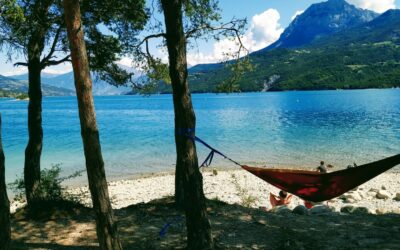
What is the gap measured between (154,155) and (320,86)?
523ft

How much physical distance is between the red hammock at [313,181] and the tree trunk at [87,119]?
2.52 meters

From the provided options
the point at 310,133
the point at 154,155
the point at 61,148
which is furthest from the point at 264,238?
the point at 310,133

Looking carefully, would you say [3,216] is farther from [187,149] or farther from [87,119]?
[187,149]

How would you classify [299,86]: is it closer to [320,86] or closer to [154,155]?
[320,86]

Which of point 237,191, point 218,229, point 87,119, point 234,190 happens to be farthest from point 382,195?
point 87,119

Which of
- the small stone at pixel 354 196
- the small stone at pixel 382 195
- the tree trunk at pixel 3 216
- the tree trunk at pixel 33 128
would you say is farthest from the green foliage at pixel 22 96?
the small stone at pixel 382 195

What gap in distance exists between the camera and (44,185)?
28.4 feet

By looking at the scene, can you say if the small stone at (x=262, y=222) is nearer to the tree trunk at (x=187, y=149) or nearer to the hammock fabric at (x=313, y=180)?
the hammock fabric at (x=313, y=180)

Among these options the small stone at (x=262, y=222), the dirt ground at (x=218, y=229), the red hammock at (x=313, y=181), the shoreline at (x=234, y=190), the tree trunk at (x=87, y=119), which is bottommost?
the shoreline at (x=234, y=190)

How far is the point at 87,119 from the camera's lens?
4.48 metres

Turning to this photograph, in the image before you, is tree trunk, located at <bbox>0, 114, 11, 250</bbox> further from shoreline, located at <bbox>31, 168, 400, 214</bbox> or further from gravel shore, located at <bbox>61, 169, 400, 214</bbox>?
shoreline, located at <bbox>31, 168, 400, 214</bbox>

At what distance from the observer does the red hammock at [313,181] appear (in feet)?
19.7

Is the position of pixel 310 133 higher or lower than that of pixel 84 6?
lower

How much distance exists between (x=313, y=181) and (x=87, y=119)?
147 inches
